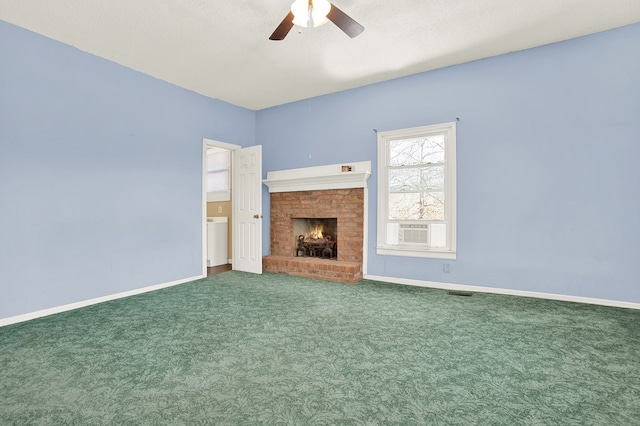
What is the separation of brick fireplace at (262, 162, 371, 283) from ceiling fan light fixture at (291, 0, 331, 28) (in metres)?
2.32

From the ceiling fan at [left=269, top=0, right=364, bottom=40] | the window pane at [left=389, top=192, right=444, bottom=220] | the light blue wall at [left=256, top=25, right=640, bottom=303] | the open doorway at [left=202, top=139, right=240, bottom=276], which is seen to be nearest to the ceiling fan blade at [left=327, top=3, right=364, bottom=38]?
the ceiling fan at [left=269, top=0, right=364, bottom=40]

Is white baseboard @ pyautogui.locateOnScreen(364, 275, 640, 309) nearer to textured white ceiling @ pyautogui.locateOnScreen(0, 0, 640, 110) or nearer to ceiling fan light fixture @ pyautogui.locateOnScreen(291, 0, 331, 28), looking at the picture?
textured white ceiling @ pyautogui.locateOnScreen(0, 0, 640, 110)

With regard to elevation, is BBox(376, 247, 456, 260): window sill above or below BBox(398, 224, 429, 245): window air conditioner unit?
below

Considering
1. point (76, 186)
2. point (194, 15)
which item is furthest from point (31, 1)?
point (76, 186)

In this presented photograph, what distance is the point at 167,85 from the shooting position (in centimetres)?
454

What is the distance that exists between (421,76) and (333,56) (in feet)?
4.42

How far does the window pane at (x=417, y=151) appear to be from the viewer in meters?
4.32

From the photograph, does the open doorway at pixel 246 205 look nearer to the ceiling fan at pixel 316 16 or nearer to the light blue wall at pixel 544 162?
the light blue wall at pixel 544 162

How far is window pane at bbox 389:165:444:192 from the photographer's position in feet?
14.2

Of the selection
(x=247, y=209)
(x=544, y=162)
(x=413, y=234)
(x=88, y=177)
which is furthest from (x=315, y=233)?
(x=544, y=162)

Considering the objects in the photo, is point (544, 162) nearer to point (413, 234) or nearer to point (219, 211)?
point (413, 234)

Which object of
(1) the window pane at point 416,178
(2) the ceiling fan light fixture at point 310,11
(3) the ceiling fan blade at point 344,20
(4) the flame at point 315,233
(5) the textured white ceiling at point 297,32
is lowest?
(4) the flame at point 315,233

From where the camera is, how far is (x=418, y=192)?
175 inches

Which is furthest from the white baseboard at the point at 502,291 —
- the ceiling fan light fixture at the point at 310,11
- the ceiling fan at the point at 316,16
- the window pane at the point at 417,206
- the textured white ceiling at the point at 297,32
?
the ceiling fan light fixture at the point at 310,11
